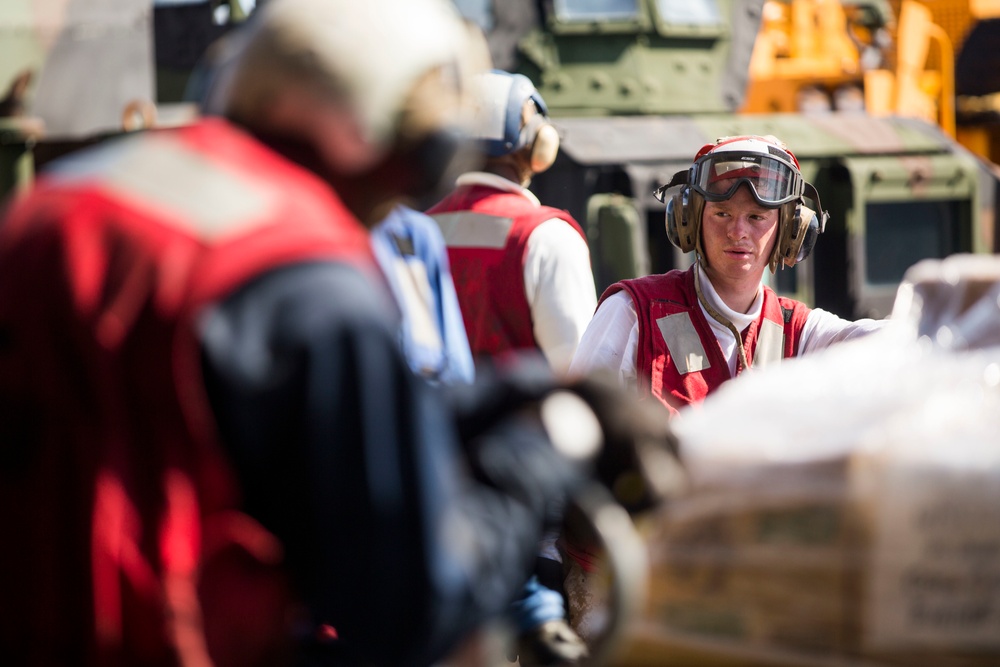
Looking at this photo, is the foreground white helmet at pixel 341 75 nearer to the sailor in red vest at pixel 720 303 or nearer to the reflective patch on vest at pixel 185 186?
the reflective patch on vest at pixel 185 186

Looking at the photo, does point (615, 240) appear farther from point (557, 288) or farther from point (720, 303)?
point (720, 303)

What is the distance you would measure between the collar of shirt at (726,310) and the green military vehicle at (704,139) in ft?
11.2

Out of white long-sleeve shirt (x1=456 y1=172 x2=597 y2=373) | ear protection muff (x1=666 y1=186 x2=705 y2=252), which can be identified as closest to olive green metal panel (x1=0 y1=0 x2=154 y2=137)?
white long-sleeve shirt (x1=456 y1=172 x2=597 y2=373)

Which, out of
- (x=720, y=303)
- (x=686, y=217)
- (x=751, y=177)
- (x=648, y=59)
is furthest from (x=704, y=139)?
(x=720, y=303)

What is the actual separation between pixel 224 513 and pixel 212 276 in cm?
25

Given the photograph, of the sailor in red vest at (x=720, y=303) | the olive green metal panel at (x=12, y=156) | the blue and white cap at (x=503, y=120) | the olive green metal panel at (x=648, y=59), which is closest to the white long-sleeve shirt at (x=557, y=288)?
the blue and white cap at (x=503, y=120)

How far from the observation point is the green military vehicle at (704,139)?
287 inches

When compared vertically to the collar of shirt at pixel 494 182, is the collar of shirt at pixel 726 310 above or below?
below

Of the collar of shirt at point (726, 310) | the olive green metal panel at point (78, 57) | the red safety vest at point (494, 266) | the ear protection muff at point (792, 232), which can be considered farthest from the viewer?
the olive green metal panel at point (78, 57)

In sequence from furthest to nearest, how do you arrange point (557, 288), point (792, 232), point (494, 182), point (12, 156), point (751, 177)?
1. point (12, 156)
2. point (494, 182)
3. point (557, 288)
4. point (792, 232)
5. point (751, 177)

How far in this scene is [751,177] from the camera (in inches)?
144

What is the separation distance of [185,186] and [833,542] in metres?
0.88

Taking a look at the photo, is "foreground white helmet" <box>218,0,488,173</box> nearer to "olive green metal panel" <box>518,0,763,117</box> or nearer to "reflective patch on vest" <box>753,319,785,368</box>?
"reflective patch on vest" <box>753,319,785,368</box>

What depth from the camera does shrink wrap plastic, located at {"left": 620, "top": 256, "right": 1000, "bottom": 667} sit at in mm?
1726
